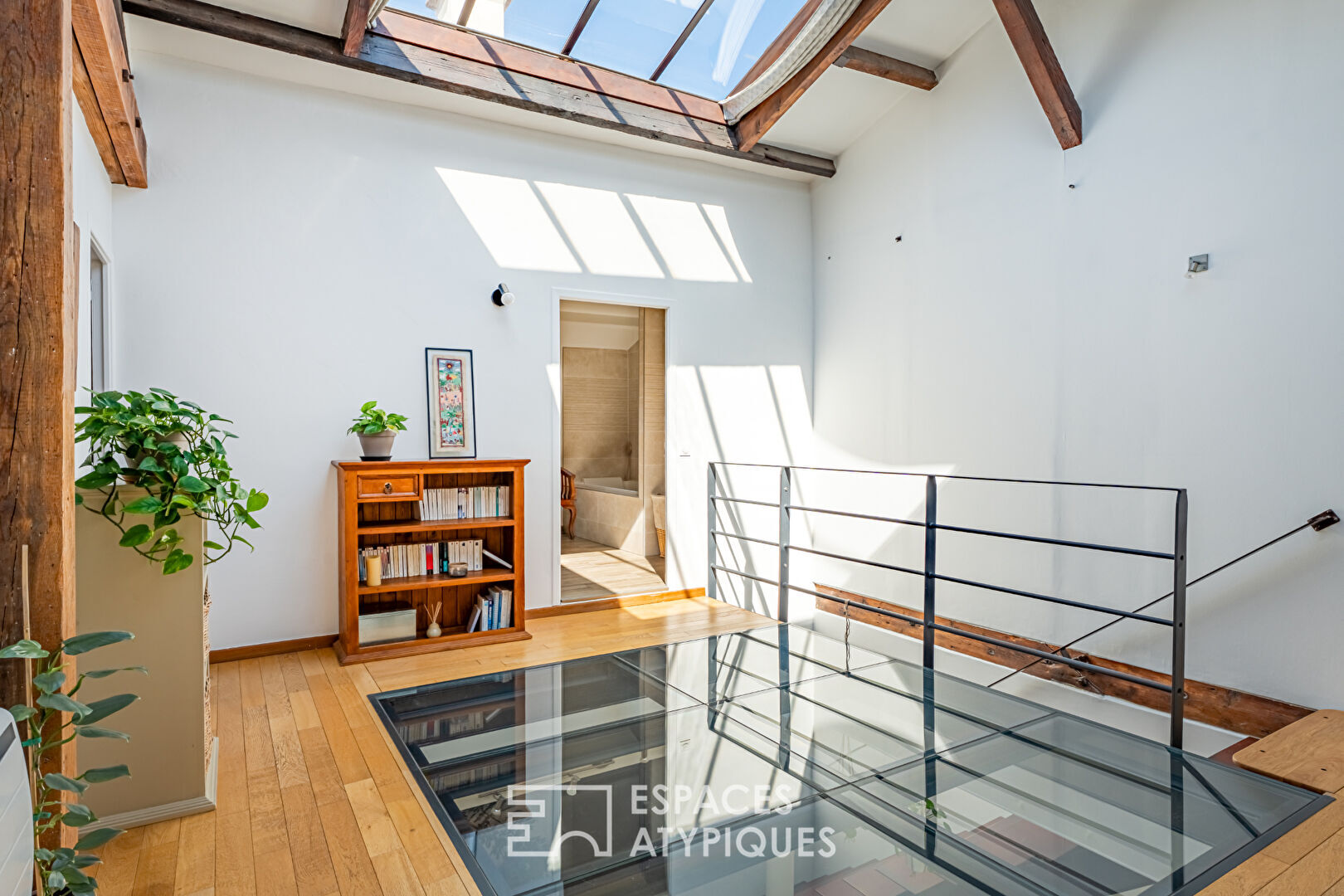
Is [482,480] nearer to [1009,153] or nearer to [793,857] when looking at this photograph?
[793,857]

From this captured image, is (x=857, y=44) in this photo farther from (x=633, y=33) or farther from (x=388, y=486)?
(x=388, y=486)

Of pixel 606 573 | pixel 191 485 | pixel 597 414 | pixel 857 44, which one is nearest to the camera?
pixel 191 485

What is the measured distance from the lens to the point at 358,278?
162 inches

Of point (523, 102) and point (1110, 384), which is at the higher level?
point (523, 102)

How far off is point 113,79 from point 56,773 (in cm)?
243

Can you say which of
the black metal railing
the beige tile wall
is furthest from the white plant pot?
the beige tile wall

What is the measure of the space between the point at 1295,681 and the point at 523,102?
15.3ft

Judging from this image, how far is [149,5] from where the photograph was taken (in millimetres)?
3279

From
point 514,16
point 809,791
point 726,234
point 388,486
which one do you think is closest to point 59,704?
point 809,791

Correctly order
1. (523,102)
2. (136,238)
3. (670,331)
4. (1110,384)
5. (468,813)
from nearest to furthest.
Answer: (468,813) < (136,238) < (1110,384) < (523,102) < (670,331)

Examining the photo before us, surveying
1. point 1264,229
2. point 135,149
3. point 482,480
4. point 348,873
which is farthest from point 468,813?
point 1264,229

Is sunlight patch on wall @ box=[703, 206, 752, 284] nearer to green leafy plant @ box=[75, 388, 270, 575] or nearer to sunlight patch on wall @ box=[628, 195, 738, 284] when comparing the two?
sunlight patch on wall @ box=[628, 195, 738, 284]

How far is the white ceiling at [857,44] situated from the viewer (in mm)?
3562

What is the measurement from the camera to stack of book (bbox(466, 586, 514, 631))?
4207 mm
